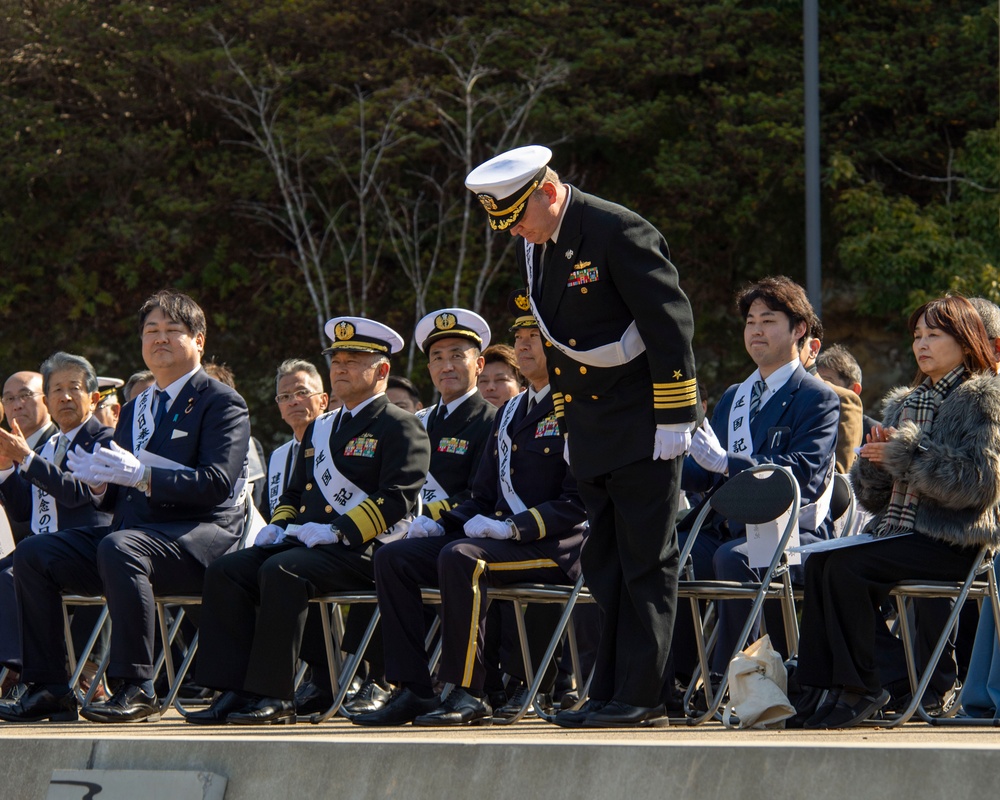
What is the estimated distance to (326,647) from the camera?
6387mm

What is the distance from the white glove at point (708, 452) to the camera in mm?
5582

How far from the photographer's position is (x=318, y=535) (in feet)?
20.2

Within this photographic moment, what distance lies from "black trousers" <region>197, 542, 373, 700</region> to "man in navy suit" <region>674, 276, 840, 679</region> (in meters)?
1.51

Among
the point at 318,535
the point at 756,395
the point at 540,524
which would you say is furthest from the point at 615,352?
the point at 318,535

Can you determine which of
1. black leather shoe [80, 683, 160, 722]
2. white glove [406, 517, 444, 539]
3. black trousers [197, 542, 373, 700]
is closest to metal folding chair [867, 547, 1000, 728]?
white glove [406, 517, 444, 539]

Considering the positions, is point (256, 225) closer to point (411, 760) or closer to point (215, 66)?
point (215, 66)

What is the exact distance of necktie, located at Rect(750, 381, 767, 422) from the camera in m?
6.18

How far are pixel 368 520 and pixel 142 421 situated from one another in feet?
A: 4.16

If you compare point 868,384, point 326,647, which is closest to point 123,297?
point 868,384

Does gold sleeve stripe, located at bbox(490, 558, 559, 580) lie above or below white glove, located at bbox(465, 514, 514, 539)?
below

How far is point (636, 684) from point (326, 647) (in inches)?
79.6

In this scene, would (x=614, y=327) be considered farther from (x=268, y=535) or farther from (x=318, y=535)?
(x=268, y=535)

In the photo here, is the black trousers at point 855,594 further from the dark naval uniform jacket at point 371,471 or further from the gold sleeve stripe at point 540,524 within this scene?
the dark naval uniform jacket at point 371,471

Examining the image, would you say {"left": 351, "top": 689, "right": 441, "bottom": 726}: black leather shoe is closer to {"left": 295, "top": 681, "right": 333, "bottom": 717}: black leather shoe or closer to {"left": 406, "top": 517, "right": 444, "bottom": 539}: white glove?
{"left": 406, "top": 517, "right": 444, "bottom": 539}: white glove
